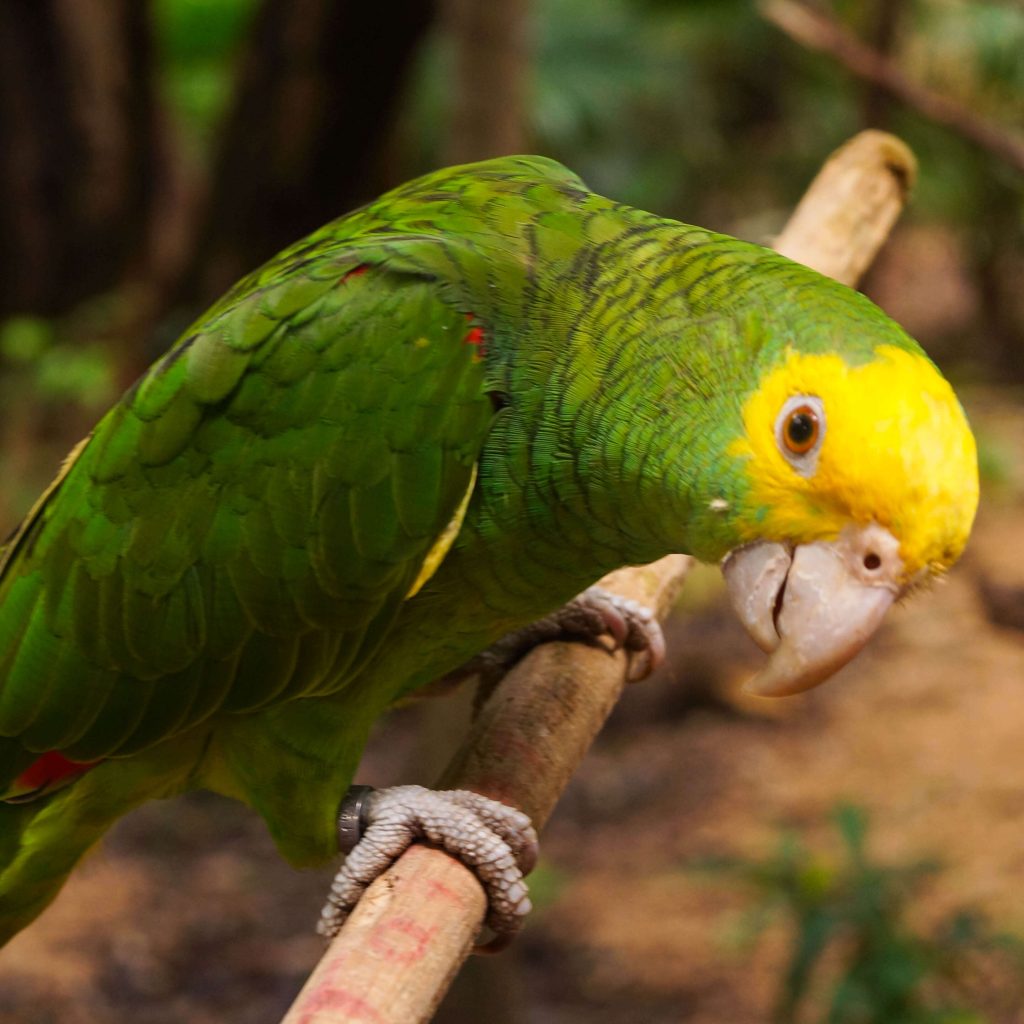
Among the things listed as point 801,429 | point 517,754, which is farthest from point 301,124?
point 801,429

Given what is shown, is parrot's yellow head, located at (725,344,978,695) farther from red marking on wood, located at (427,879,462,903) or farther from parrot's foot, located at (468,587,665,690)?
parrot's foot, located at (468,587,665,690)

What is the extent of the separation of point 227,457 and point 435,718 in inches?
52.2

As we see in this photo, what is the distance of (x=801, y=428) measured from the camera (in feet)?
4.41

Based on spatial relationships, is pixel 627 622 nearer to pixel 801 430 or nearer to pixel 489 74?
pixel 801 430

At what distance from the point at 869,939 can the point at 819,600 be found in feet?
6.13

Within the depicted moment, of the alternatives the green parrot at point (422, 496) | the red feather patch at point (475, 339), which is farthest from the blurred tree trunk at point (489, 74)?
the red feather patch at point (475, 339)

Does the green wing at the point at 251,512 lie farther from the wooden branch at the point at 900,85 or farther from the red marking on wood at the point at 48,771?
the wooden branch at the point at 900,85

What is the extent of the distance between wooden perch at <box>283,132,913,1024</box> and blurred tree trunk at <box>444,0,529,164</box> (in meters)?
0.72

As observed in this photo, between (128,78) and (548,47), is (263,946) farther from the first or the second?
(548,47)

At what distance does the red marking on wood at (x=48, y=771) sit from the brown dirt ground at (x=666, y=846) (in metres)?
1.38

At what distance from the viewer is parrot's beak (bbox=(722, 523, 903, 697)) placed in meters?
1.34

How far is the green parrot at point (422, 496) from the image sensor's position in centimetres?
137

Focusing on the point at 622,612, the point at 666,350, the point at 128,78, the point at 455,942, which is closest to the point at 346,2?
the point at 128,78

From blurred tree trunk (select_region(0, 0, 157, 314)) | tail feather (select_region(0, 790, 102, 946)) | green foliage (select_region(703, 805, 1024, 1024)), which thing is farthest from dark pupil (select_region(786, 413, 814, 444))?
blurred tree trunk (select_region(0, 0, 157, 314))
